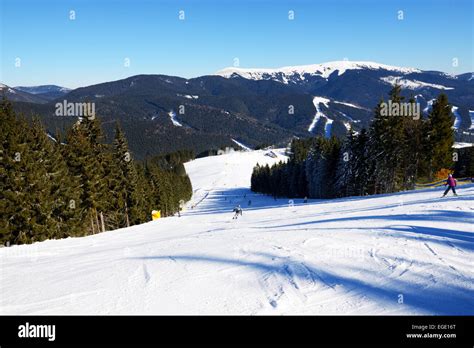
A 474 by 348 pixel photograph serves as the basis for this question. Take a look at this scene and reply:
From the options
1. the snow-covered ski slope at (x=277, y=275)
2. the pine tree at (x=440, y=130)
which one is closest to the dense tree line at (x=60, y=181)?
the snow-covered ski slope at (x=277, y=275)

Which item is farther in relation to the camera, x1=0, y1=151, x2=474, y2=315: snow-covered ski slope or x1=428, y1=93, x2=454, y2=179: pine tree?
x1=428, y1=93, x2=454, y2=179: pine tree

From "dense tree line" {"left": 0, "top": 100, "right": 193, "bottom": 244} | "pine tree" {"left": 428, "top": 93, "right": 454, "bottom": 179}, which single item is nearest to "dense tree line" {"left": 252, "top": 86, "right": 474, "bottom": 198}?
"pine tree" {"left": 428, "top": 93, "right": 454, "bottom": 179}

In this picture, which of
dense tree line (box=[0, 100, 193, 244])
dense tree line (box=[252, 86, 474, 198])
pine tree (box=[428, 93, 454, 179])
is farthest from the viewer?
pine tree (box=[428, 93, 454, 179])

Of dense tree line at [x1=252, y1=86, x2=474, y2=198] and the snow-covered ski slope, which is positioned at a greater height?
dense tree line at [x1=252, y1=86, x2=474, y2=198]

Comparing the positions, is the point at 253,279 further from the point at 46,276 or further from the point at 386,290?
the point at 46,276

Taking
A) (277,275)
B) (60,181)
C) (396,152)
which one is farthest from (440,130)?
(277,275)

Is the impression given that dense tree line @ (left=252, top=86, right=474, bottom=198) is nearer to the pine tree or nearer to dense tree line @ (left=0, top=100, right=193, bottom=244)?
the pine tree

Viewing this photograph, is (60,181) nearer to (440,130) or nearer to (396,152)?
(396,152)

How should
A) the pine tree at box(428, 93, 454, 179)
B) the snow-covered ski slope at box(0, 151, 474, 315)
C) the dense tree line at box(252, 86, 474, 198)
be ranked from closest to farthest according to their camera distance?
the snow-covered ski slope at box(0, 151, 474, 315), the dense tree line at box(252, 86, 474, 198), the pine tree at box(428, 93, 454, 179)

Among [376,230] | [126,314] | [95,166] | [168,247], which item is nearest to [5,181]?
[95,166]
